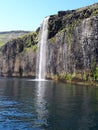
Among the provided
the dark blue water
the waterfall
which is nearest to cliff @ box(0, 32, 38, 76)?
the waterfall

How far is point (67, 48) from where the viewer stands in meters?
120

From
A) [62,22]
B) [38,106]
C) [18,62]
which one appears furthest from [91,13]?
[38,106]

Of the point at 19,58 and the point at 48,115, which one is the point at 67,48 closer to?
the point at 19,58

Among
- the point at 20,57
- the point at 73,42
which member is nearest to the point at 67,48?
the point at 73,42

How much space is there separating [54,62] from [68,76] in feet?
58.3

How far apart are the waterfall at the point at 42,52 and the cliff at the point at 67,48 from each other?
3.86m

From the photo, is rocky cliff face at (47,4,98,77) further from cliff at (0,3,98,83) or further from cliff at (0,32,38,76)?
cliff at (0,32,38,76)

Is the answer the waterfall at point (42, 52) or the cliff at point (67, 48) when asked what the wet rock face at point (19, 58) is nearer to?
the cliff at point (67, 48)

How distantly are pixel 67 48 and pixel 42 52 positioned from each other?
27.6m

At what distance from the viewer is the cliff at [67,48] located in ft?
337

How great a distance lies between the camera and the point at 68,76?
115562 millimetres

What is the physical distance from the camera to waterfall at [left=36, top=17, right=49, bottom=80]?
14274 centimetres

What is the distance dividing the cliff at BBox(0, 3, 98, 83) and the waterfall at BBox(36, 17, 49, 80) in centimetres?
386

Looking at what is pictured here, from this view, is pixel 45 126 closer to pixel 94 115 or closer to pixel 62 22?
pixel 94 115
